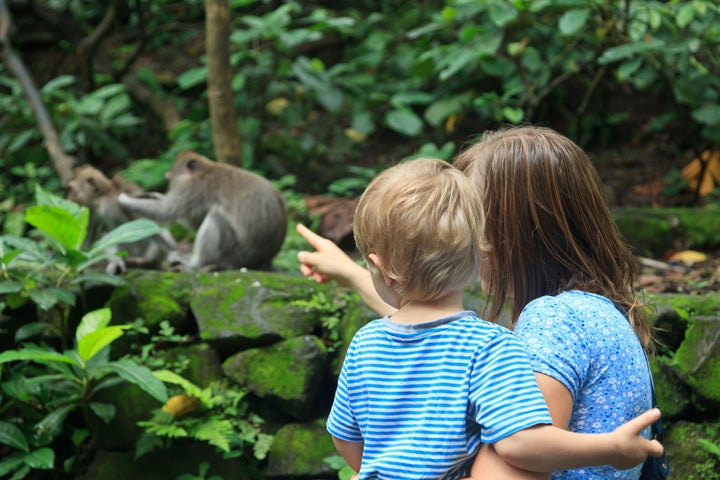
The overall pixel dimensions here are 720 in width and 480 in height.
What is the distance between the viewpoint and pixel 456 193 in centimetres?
181

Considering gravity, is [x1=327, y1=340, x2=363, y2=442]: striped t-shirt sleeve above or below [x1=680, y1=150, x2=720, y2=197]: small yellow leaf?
above

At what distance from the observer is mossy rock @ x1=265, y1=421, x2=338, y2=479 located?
392 centimetres

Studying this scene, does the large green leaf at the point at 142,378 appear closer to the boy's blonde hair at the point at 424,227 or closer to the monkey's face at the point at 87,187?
the boy's blonde hair at the point at 424,227

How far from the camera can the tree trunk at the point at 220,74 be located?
551 cm

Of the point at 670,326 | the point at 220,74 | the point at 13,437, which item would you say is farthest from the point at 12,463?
the point at 670,326

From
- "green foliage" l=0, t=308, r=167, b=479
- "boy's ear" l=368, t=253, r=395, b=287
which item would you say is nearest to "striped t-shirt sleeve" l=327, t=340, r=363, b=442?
"boy's ear" l=368, t=253, r=395, b=287

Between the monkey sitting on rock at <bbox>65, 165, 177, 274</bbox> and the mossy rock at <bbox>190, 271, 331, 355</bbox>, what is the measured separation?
4.36 feet

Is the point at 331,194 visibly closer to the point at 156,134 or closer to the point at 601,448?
the point at 156,134

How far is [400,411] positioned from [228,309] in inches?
103

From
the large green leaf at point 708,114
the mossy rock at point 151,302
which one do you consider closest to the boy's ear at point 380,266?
the mossy rock at point 151,302

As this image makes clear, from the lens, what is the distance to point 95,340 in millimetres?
3682

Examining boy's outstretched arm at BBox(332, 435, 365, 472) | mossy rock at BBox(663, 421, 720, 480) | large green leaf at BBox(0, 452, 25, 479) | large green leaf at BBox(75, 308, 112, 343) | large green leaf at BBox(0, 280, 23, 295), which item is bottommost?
large green leaf at BBox(0, 452, 25, 479)

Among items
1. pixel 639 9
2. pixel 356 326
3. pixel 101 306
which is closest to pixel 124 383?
pixel 101 306

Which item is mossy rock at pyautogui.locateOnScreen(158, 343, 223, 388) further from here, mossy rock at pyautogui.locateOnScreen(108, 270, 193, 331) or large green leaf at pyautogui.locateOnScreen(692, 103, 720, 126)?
large green leaf at pyautogui.locateOnScreen(692, 103, 720, 126)
